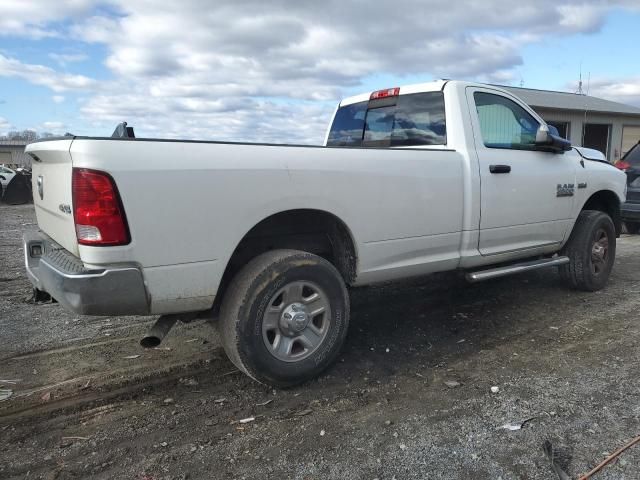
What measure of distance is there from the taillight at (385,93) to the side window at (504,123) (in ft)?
2.45

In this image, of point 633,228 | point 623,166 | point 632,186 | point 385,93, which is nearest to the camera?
point 385,93

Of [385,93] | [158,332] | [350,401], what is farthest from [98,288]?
[385,93]

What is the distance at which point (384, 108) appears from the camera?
5.21 metres

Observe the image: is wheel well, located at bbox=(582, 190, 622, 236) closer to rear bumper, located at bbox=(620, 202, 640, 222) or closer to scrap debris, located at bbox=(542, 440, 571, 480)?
scrap debris, located at bbox=(542, 440, 571, 480)

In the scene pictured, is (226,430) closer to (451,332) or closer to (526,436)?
(526,436)

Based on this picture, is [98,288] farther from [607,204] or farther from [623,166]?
[623,166]

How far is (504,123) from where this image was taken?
16.3 feet

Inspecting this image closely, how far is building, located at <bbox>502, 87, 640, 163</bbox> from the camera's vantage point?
78.0 feet

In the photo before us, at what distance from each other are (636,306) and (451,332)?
2173 millimetres

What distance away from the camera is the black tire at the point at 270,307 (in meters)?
3.29

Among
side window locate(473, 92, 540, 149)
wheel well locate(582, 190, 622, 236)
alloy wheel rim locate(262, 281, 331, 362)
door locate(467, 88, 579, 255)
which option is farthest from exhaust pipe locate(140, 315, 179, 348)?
wheel well locate(582, 190, 622, 236)

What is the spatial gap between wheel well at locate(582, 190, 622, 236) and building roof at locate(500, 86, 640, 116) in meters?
17.6

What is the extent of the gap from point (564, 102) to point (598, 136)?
17.4 ft

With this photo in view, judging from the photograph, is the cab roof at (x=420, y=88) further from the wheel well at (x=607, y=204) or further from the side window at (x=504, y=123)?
the wheel well at (x=607, y=204)
